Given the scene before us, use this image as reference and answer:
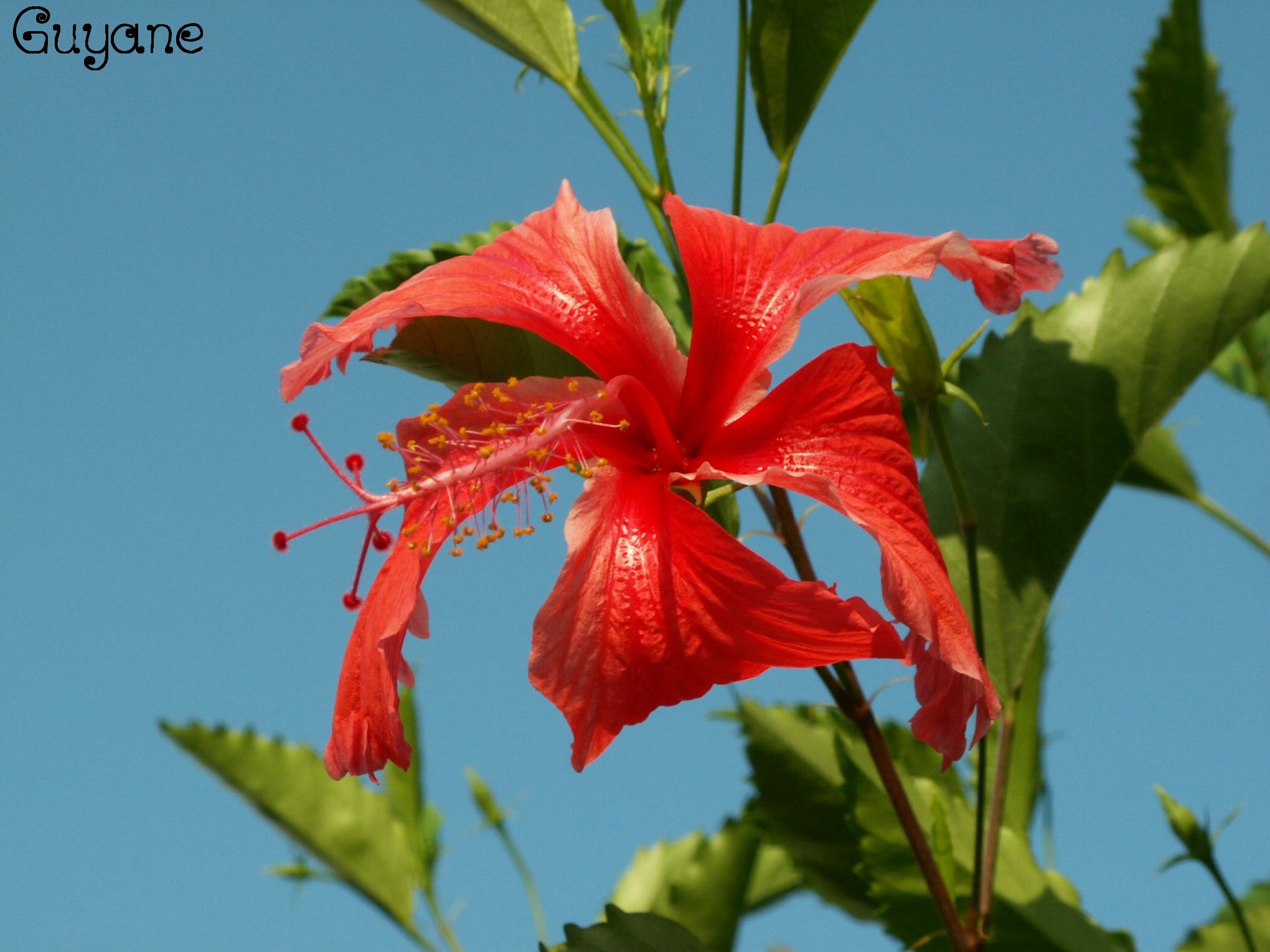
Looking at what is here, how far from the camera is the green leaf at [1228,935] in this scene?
63.0 inches

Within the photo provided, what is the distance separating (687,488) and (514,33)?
628 mm

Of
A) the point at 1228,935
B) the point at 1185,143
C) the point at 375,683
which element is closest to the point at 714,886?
the point at 1228,935

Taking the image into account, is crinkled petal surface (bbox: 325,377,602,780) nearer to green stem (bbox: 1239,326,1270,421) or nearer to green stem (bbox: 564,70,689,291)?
green stem (bbox: 564,70,689,291)

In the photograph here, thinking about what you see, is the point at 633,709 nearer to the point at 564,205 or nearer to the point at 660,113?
the point at 564,205

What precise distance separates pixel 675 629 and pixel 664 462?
17cm

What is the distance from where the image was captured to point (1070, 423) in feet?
4.54

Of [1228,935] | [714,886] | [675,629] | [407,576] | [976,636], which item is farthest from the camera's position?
[714,886]

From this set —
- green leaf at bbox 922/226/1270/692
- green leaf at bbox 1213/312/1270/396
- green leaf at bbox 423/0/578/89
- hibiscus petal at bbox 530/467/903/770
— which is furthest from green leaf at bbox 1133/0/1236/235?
hibiscus petal at bbox 530/467/903/770

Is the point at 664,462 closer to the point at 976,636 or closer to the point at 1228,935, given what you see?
the point at 976,636

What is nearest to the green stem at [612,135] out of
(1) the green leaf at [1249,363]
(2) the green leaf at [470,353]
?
(2) the green leaf at [470,353]

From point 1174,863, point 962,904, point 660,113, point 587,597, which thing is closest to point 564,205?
point 660,113

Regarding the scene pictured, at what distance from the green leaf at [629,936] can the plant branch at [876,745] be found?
224 mm

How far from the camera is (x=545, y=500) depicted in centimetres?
106

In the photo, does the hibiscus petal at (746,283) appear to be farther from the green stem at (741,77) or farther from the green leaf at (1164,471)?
the green leaf at (1164,471)
